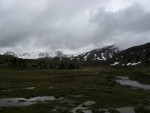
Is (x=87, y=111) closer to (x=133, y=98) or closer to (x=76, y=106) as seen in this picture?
(x=76, y=106)

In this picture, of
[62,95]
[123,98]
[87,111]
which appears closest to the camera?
[87,111]

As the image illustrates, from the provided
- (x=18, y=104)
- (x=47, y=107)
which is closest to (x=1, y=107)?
(x=18, y=104)

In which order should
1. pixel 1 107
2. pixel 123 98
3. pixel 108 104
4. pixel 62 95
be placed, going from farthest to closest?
pixel 62 95, pixel 123 98, pixel 108 104, pixel 1 107

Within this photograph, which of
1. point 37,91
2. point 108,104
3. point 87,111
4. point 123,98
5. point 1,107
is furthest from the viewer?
point 37,91

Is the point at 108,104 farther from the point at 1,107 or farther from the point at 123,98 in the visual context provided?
the point at 1,107

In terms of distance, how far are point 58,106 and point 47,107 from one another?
2.80 m

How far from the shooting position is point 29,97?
7444cm

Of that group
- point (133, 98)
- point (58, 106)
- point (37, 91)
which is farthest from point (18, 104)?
point (133, 98)

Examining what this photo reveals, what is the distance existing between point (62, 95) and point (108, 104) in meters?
18.0

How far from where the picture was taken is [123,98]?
231ft

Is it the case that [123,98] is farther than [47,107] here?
Yes

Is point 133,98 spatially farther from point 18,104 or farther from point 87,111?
point 18,104

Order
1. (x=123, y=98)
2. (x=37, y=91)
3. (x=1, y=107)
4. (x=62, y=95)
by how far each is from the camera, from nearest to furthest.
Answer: (x=1, y=107) < (x=123, y=98) < (x=62, y=95) < (x=37, y=91)

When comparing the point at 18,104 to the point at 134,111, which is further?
the point at 18,104
